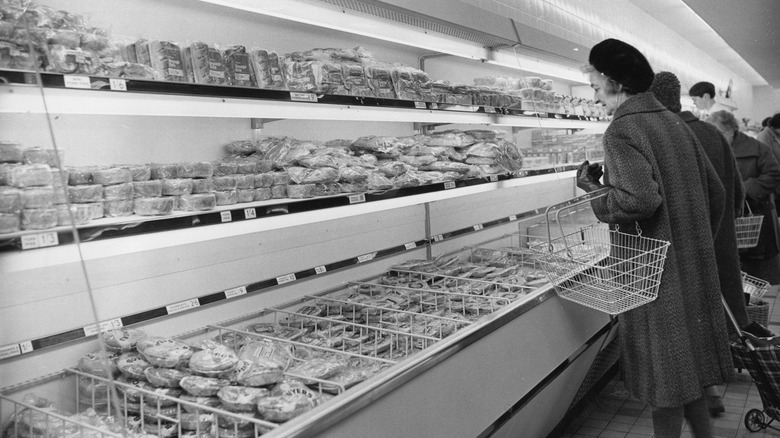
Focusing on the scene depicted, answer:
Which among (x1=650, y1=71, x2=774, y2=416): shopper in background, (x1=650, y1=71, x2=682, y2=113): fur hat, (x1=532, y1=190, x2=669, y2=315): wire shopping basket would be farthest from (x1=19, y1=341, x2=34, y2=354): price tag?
(x1=650, y1=71, x2=682, y2=113): fur hat

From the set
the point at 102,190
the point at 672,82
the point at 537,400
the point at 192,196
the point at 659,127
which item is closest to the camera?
the point at 102,190

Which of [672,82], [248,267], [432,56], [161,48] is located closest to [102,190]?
[161,48]

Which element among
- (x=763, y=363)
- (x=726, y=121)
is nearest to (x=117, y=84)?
(x=763, y=363)

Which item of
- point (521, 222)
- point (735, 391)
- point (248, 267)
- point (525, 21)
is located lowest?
point (735, 391)

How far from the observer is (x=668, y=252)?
2.71 m

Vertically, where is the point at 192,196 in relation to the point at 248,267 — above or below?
above

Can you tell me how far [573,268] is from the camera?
9.18 ft

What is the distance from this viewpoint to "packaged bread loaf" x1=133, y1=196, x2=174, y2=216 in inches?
74.1

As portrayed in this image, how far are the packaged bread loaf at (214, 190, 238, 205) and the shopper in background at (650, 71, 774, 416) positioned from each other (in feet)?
7.74

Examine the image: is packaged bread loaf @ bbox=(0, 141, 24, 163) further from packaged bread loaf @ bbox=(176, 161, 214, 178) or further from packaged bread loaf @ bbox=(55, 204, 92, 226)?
packaged bread loaf @ bbox=(176, 161, 214, 178)

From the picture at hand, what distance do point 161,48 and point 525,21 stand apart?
3.48 meters

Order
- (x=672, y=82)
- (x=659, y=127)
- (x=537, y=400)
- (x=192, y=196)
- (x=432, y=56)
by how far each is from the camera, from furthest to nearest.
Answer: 1. (x=432, y=56)
2. (x=672, y=82)
3. (x=537, y=400)
4. (x=659, y=127)
5. (x=192, y=196)

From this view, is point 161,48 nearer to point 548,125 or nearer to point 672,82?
point 672,82

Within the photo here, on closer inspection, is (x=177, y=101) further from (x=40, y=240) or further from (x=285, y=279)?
(x=285, y=279)
